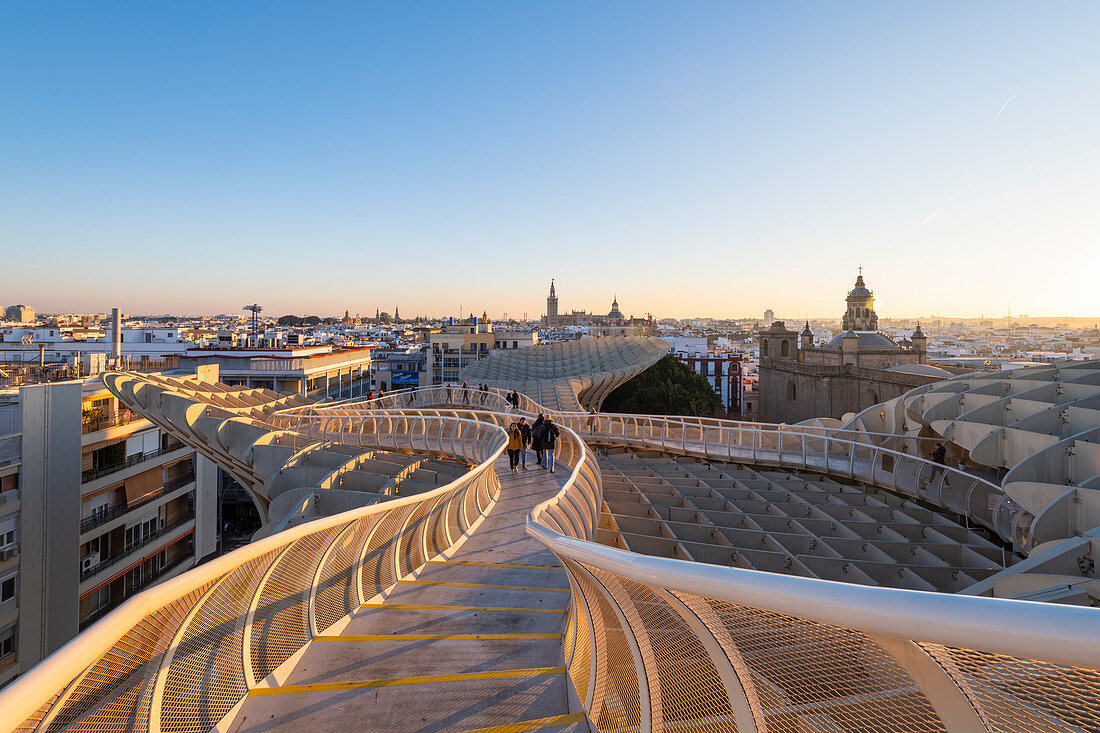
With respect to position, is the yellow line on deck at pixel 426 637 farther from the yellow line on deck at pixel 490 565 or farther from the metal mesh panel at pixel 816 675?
the metal mesh panel at pixel 816 675

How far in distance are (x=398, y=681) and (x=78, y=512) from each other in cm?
2027

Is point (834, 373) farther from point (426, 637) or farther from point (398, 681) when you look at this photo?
point (398, 681)

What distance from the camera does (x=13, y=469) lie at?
53.1 feet

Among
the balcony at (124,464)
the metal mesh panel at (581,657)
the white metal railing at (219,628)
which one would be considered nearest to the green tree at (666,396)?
the balcony at (124,464)

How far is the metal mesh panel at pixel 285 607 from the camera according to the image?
3.39 m

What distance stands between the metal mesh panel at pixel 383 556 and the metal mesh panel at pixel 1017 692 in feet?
13.2

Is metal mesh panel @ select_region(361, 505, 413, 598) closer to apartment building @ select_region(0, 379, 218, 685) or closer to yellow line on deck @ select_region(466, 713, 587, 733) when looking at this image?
yellow line on deck @ select_region(466, 713, 587, 733)

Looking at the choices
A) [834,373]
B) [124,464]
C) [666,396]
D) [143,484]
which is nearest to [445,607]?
[124,464]

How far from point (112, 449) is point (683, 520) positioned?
828 inches

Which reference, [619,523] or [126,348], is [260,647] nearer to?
[619,523]

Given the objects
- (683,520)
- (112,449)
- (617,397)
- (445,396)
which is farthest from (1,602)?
(617,397)

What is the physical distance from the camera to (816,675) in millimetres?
1854

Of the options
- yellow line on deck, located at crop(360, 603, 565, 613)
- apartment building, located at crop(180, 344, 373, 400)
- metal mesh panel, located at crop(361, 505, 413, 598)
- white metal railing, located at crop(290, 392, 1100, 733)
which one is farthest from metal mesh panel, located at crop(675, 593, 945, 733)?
apartment building, located at crop(180, 344, 373, 400)

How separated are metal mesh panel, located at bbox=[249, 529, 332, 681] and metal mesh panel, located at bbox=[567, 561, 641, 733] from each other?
1.73 m
